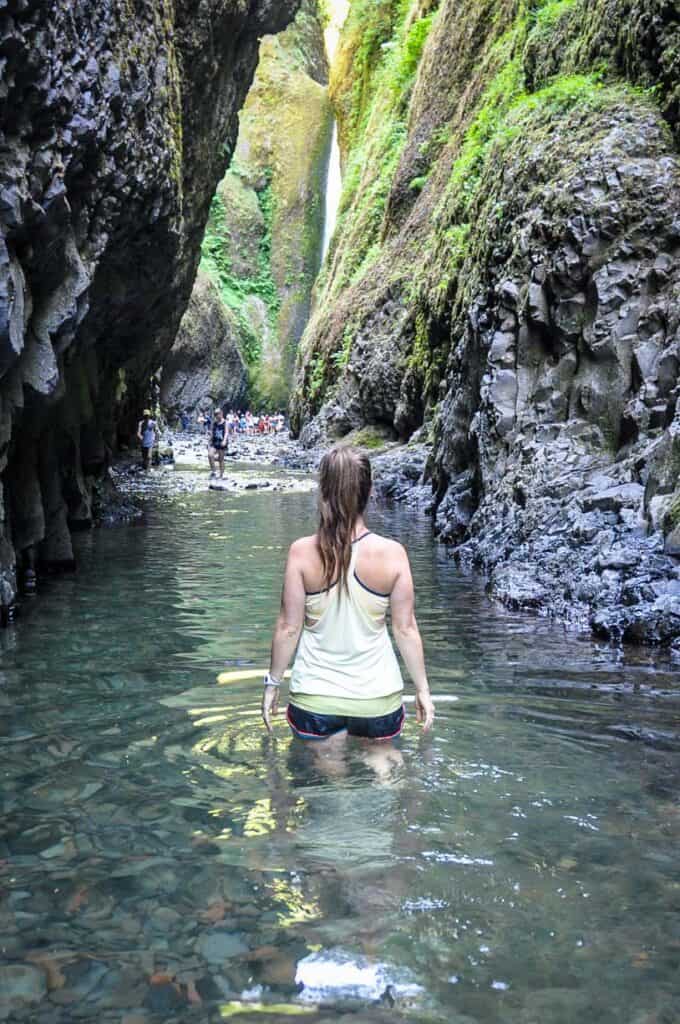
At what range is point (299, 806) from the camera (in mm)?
4520

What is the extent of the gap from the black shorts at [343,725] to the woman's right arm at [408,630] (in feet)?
0.51

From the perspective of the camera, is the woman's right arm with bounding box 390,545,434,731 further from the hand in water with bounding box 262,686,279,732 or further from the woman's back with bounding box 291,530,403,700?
the hand in water with bounding box 262,686,279,732

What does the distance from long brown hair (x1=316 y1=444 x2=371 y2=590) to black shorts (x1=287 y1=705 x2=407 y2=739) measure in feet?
2.33

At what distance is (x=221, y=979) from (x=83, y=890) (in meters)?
0.85

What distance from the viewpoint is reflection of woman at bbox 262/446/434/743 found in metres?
4.48

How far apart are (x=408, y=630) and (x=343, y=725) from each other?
0.54 m

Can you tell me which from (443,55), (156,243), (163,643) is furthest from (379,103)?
(163,643)

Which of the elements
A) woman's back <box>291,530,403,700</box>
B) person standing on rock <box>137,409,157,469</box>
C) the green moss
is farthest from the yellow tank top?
person standing on rock <box>137,409,157,469</box>

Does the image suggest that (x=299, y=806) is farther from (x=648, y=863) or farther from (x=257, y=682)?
(x=257, y=682)

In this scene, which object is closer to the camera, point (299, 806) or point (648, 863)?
point (648, 863)

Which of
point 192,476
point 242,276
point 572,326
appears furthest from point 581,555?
point 242,276

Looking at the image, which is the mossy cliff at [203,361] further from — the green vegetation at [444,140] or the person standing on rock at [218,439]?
the person standing on rock at [218,439]

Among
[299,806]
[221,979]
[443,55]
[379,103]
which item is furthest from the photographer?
[379,103]

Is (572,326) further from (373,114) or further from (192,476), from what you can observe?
(373,114)
